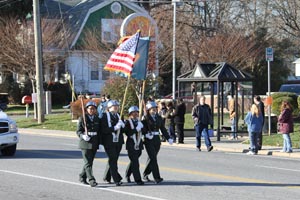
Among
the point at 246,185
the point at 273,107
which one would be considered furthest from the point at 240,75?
the point at 246,185

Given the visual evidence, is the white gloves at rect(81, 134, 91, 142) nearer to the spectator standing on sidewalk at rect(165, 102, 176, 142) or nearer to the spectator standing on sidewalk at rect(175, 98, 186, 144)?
the spectator standing on sidewalk at rect(175, 98, 186, 144)

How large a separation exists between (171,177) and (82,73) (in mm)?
42312

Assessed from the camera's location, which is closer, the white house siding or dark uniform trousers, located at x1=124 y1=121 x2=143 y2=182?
dark uniform trousers, located at x1=124 y1=121 x2=143 y2=182

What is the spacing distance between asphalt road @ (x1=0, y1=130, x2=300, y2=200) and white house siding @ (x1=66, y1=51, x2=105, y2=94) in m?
34.3

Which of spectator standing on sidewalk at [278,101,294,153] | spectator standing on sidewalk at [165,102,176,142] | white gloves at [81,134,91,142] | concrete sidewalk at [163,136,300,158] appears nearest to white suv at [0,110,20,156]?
white gloves at [81,134,91,142]

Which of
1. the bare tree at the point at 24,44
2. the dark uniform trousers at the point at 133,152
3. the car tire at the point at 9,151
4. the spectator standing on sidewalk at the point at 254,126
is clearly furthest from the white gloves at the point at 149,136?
the bare tree at the point at 24,44

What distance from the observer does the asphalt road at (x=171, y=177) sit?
470 inches

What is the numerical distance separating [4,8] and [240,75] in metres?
30.7

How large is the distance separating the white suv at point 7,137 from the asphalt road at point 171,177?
0.32 m

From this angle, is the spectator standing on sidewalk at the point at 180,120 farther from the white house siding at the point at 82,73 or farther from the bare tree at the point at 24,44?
the white house siding at the point at 82,73

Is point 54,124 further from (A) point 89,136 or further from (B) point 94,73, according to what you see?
(B) point 94,73

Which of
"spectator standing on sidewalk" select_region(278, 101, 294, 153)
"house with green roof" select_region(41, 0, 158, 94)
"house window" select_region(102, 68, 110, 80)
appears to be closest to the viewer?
"spectator standing on sidewalk" select_region(278, 101, 294, 153)

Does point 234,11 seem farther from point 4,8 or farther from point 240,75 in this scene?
Answer: point 240,75

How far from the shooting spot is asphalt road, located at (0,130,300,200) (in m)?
11.9
